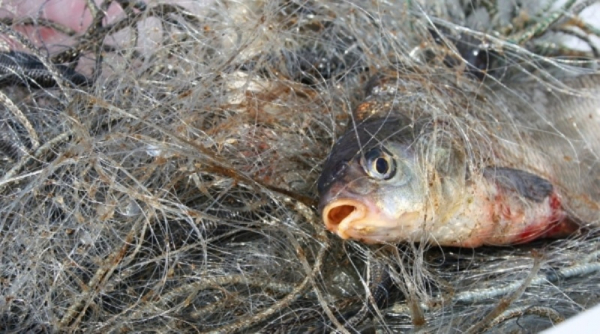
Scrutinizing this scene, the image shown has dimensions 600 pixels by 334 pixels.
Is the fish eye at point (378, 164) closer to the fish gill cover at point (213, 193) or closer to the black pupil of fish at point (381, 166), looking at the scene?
the black pupil of fish at point (381, 166)

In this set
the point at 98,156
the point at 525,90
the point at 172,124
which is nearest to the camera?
the point at 98,156

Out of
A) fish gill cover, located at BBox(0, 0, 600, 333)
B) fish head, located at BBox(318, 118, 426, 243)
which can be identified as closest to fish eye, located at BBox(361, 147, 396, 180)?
fish head, located at BBox(318, 118, 426, 243)

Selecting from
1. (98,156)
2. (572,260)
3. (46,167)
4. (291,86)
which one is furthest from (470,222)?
(46,167)

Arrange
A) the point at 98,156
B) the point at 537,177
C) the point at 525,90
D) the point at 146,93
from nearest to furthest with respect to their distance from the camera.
A: the point at 98,156 → the point at 146,93 → the point at 537,177 → the point at 525,90

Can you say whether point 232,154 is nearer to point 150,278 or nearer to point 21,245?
point 150,278

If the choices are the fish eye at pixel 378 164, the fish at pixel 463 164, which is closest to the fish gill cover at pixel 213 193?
the fish at pixel 463 164

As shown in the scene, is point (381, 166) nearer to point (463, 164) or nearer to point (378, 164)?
point (378, 164)

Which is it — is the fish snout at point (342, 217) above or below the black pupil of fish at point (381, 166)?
below
